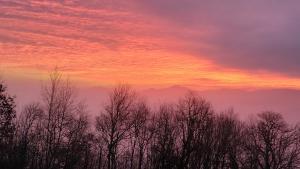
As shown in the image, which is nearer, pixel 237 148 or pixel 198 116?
pixel 198 116

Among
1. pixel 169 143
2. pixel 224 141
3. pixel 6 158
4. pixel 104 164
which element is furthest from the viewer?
pixel 104 164

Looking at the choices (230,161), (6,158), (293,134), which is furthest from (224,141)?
(6,158)

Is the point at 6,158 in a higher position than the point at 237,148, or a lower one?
lower

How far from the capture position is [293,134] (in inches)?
→ 2901

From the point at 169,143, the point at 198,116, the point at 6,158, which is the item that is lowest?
the point at 6,158

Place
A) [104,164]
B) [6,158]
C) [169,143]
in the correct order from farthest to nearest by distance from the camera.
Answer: [104,164] → [169,143] → [6,158]

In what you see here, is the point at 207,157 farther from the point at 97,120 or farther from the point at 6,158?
the point at 6,158

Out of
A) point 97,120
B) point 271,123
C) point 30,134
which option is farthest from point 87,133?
point 271,123

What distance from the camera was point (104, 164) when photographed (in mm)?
72062

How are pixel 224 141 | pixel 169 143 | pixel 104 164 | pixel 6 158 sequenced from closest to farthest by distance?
pixel 6 158 < pixel 169 143 < pixel 224 141 < pixel 104 164

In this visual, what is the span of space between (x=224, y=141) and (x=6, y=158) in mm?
29921

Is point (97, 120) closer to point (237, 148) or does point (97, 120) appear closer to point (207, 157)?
point (207, 157)

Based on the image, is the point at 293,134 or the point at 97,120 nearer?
the point at 97,120

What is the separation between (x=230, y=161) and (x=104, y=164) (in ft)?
62.0
